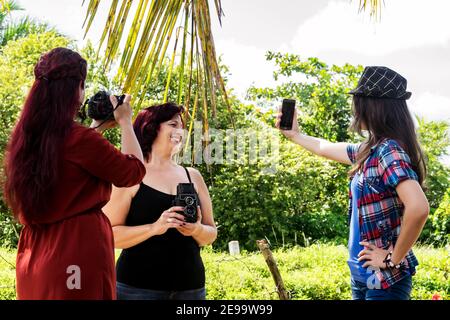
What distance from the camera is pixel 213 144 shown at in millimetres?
9008

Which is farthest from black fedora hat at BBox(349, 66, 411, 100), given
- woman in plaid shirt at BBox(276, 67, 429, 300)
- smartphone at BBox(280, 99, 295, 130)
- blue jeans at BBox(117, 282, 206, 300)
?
blue jeans at BBox(117, 282, 206, 300)

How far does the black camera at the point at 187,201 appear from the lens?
255 centimetres

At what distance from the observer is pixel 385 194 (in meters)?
2.33

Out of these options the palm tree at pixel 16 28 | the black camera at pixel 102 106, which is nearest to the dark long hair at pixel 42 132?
the black camera at pixel 102 106

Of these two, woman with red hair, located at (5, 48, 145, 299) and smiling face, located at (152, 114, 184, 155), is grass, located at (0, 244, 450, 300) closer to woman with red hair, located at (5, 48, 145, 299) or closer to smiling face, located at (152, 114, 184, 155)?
smiling face, located at (152, 114, 184, 155)

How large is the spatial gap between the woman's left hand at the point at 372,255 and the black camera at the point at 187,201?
61 centimetres

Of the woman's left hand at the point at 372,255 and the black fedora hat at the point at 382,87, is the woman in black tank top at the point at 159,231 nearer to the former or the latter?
the woman's left hand at the point at 372,255

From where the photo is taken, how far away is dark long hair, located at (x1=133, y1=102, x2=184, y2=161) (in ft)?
9.05

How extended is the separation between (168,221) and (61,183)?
54 centimetres

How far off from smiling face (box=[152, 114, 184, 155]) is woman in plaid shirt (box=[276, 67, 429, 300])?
27.7 inches

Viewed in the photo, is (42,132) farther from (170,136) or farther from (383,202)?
(383,202)

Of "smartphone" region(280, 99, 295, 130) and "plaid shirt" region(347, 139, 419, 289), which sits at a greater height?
"smartphone" region(280, 99, 295, 130)

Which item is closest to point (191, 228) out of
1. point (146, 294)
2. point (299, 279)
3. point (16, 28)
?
point (146, 294)
